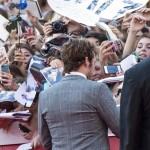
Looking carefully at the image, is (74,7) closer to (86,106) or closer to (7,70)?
(7,70)

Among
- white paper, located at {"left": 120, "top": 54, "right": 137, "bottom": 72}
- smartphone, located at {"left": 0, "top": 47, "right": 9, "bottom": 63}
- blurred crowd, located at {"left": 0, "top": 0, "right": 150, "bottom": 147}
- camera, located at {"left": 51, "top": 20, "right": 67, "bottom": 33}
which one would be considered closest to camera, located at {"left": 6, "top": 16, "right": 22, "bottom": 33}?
blurred crowd, located at {"left": 0, "top": 0, "right": 150, "bottom": 147}

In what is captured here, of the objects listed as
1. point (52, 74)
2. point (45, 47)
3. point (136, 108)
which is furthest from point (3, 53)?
point (136, 108)

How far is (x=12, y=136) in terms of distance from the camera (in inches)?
131

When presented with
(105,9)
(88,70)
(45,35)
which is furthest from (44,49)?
(88,70)

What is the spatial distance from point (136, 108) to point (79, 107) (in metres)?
0.49

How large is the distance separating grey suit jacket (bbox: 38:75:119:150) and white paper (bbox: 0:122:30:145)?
962 mm

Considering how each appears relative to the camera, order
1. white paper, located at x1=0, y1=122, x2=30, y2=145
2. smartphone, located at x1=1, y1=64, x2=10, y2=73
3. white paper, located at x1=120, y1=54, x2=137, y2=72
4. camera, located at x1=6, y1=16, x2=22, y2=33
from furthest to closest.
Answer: camera, located at x1=6, y1=16, x2=22, y2=33 < smartphone, located at x1=1, y1=64, x2=10, y2=73 < white paper, located at x1=0, y1=122, x2=30, y2=145 < white paper, located at x1=120, y1=54, x2=137, y2=72

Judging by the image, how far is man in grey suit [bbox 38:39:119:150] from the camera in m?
2.30

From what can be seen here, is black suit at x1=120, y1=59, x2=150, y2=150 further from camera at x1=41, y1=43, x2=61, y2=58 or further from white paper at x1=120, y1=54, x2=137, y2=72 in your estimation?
camera at x1=41, y1=43, x2=61, y2=58

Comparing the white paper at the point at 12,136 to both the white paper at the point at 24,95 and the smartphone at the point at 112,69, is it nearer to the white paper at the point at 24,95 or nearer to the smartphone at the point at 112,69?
the white paper at the point at 24,95

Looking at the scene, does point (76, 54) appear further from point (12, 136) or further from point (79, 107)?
point (12, 136)

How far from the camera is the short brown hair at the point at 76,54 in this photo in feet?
7.73

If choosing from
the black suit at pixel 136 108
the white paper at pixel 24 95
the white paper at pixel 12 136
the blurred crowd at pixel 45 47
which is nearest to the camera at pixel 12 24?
the blurred crowd at pixel 45 47

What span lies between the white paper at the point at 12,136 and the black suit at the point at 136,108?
147cm
